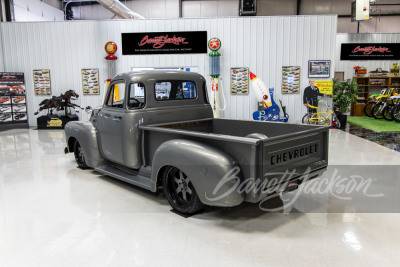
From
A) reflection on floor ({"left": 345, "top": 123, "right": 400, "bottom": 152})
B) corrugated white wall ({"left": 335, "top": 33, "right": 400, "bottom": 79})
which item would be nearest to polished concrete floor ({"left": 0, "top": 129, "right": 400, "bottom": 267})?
reflection on floor ({"left": 345, "top": 123, "right": 400, "bottom": 152})

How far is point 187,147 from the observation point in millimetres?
3039

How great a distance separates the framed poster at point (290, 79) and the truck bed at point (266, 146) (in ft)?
20.8

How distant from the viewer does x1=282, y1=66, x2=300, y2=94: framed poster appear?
988 centimetres

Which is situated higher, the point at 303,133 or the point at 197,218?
the point at 303,133

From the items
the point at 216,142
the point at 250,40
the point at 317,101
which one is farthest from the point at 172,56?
the point at 216,142

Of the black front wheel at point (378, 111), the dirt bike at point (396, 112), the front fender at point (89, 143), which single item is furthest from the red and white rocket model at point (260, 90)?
the front fender at point (89, 143)

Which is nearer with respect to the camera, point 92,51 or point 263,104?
point 263,104

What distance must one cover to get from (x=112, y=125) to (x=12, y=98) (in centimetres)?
804

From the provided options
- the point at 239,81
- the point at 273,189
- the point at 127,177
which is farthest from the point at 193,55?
the point at 273,189

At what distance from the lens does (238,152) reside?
9.08ft

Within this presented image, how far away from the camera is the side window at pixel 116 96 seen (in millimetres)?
4221

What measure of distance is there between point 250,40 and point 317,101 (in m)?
2.91

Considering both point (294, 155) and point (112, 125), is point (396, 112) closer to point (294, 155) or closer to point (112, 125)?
point (294, 155)

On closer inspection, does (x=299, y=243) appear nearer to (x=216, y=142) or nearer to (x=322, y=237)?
(x=322, y=237)
